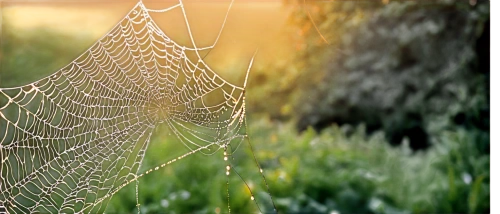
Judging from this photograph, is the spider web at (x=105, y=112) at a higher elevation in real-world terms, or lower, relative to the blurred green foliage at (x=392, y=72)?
lower

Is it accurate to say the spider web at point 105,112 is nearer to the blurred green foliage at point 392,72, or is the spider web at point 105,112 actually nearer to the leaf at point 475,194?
the blurred green foliage at point 392,72

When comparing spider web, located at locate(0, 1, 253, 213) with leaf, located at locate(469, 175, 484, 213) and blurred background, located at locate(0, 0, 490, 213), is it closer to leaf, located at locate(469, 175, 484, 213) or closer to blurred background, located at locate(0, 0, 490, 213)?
blurred background, located at locate(0, 0, 490, 213)

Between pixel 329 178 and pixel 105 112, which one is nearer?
pixel 105 112

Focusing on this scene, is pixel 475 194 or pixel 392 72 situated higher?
pixel 392 72

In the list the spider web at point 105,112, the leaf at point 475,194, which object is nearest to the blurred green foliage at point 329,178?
the leaf at point 475,194

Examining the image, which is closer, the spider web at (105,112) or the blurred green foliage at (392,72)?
the spider web at (105,112)

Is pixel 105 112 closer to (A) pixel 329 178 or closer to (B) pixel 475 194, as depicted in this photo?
(A) pixel 329 178

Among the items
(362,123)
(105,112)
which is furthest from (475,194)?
(105,112)

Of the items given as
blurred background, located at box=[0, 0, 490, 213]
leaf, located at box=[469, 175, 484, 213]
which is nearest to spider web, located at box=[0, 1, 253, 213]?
blurred background, located at box=[0, 0, 490, 213]
